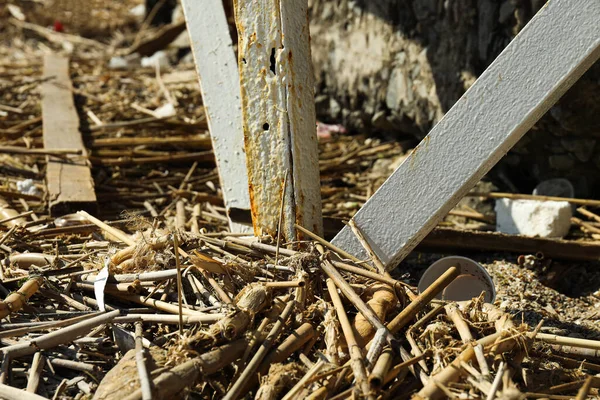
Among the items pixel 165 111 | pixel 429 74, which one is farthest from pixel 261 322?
pixel 165 111

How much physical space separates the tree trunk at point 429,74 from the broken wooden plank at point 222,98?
5.21 ft

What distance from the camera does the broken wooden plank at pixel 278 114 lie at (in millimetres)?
2746

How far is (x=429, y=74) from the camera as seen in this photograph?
468 cm

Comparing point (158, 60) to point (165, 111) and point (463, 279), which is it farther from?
point (463, 279)

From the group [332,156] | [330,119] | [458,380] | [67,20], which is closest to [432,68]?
[332,156]

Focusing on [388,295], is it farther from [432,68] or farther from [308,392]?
[432,68]

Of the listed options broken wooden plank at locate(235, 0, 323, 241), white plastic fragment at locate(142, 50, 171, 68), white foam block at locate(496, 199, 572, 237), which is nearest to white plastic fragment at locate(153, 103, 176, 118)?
white plastic fragment at locate(142, 50, 171, 68)

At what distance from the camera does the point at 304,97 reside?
9.21ft

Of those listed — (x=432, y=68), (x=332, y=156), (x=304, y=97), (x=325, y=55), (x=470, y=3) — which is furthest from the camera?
(x=325, y=55)

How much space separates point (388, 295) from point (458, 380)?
479 millimetres

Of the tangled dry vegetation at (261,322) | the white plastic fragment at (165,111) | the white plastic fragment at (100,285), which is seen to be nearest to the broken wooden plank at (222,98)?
the tangled dry vegetation at (261,322)

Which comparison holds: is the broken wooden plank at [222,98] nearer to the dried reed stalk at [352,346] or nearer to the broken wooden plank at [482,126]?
the broken wooden plank at [482,126]

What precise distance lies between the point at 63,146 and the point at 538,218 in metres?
2.96

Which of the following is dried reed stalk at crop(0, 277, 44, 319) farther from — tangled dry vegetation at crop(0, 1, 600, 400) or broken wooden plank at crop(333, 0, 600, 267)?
broken wooden plank at crop(333, 0, 600, 267)
